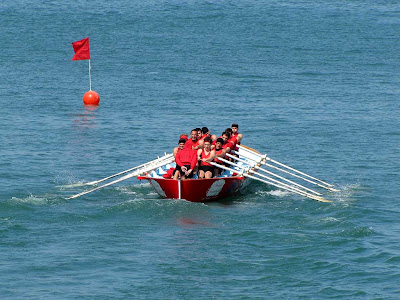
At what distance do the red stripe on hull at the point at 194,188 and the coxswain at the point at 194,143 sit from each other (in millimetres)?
1455

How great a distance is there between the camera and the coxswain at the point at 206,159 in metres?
25.2

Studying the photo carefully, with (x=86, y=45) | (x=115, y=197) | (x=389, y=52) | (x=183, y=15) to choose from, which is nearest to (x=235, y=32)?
(x=183, y=15)

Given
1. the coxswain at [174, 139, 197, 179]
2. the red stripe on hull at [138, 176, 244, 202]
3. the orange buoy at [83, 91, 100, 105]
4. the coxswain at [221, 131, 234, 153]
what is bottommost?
the red stripe on hull at [138, 176, 244, 202]

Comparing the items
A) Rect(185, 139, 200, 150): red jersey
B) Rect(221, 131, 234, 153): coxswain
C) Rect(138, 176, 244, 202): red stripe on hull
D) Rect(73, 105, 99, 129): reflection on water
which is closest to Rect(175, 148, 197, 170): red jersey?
Rect(185, 139, 200, 150): red jersey

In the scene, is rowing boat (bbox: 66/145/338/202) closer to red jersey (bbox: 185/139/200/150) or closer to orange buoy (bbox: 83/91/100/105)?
red jersey (bbox: 185/139/200/150)

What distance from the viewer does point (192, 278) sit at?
19.5m

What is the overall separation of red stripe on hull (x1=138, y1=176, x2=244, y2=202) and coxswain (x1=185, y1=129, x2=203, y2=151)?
1455 millimetres

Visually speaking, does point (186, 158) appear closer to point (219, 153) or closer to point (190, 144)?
point (190, 144)

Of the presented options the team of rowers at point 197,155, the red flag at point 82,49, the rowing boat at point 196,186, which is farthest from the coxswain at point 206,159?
the red flag at point 82,49

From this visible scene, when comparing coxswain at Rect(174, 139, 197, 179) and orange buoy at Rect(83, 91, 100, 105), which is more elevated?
orange buoy at Rect(83, 91, 100, 105)

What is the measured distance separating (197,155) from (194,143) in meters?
0.54

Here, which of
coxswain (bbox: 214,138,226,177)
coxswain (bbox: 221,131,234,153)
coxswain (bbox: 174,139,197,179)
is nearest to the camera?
coxswain (bbox: 174,139,197,179)

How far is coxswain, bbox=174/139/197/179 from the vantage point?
2480 centimetres

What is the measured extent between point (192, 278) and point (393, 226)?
281 inches
